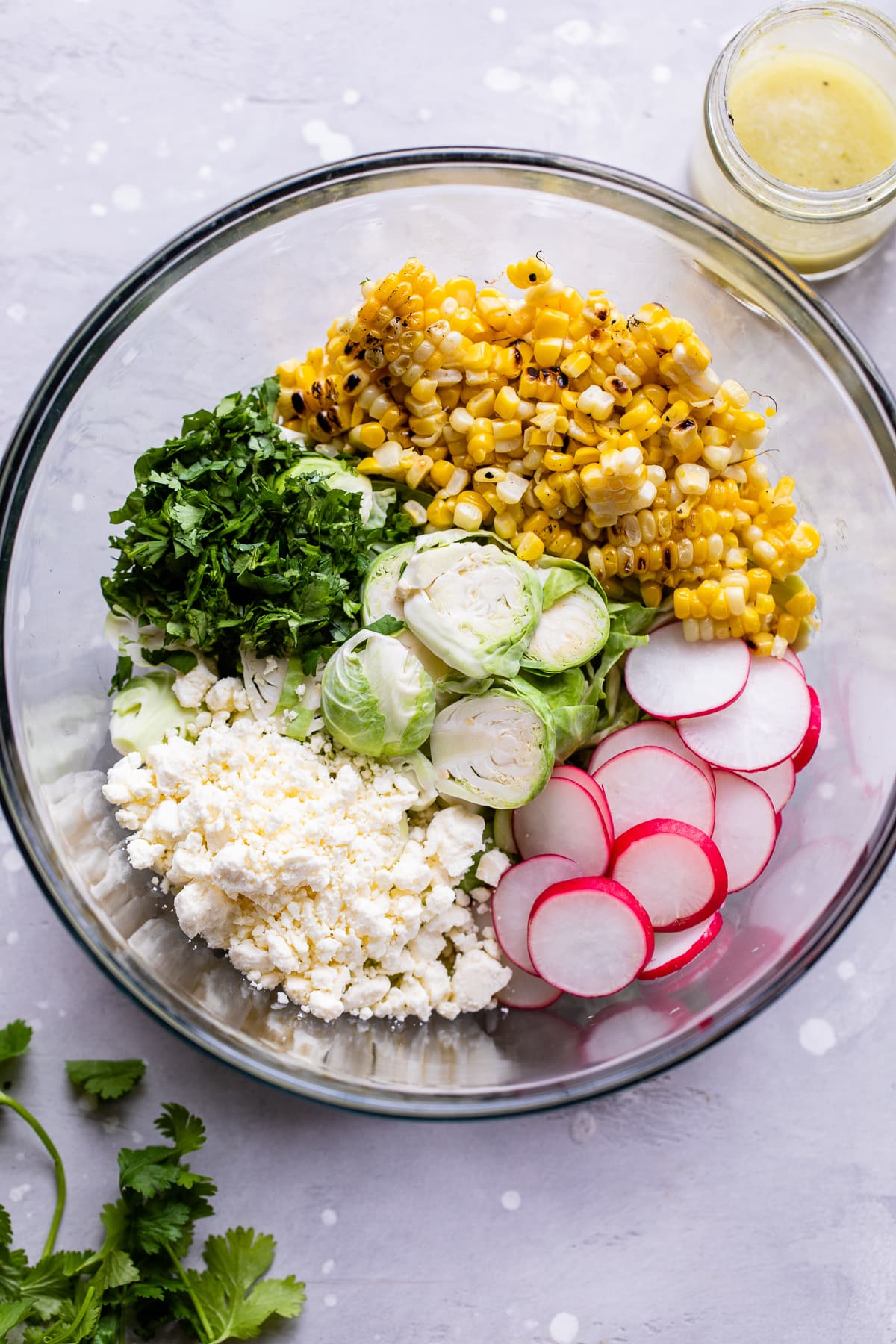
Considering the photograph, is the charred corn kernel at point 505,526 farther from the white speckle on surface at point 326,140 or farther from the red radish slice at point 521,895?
the white speckle on surface at point 326,140

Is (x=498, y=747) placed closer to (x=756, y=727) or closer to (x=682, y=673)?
(x=682, y=673)

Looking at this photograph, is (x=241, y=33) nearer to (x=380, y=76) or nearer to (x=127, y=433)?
(x=380, y=76)

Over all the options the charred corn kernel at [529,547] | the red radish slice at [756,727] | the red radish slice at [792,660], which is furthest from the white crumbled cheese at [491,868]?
the red radish slice at [792,660]

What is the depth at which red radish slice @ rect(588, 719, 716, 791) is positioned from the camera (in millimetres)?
2193

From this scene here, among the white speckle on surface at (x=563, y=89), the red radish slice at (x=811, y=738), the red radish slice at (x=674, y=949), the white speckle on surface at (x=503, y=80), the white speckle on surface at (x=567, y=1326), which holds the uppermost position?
the white speckle on surface at (x=503, y=80)

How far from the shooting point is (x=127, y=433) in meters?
2.32

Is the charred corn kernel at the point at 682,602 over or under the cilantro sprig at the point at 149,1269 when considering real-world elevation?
over

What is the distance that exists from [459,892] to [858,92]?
1980 mm

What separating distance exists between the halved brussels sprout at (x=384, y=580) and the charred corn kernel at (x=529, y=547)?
21 cm

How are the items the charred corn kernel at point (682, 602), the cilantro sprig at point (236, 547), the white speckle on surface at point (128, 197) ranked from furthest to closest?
the white speckle on surface at point (128, 197), the charred corn kernel at point (682, 602), the cilantro sprig at point (236, 547)

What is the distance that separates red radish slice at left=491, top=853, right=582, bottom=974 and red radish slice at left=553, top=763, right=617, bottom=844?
106 mm

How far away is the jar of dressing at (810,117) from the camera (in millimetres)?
2350

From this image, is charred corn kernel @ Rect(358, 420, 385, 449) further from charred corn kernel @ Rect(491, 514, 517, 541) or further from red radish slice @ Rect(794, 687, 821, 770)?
red radish slice @ Rect(794, 687, 821, 770)

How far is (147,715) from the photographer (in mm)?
2094
